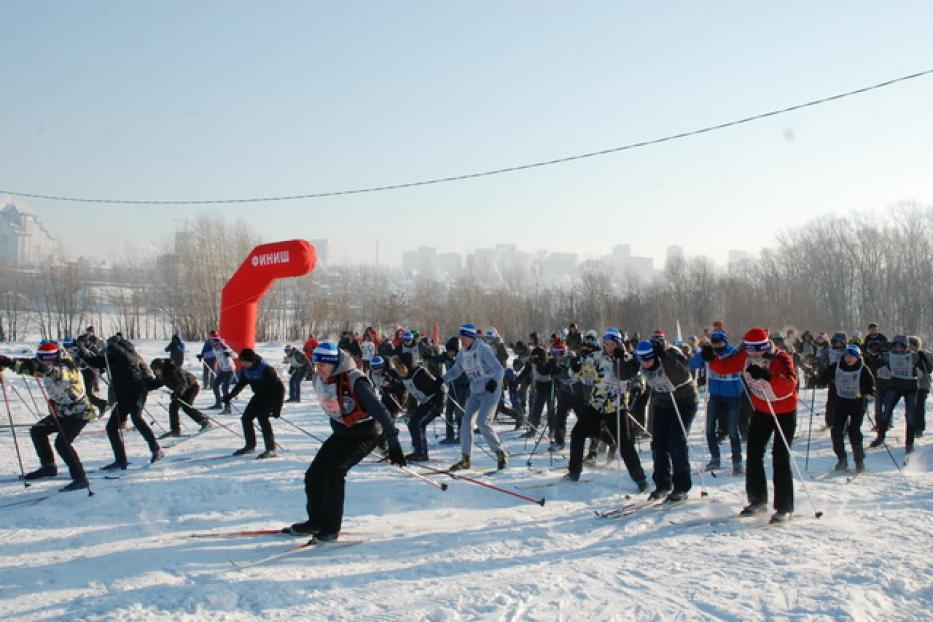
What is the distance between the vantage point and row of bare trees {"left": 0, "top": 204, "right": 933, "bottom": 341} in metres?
46.2

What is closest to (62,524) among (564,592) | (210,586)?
(210,586)

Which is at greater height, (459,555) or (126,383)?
(126,383)

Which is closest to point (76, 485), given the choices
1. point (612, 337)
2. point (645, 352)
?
point (612, 337)

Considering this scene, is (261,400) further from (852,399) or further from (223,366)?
(852,399)

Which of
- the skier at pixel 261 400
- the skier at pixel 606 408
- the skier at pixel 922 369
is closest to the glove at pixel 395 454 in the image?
the skier at pixel 606 408

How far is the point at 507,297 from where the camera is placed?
5938cm

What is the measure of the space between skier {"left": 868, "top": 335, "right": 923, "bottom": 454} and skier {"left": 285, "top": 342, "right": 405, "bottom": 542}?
8796mm

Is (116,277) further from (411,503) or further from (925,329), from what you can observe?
(925,329)

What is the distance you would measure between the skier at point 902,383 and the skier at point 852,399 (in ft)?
6.34

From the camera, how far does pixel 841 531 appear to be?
6168 mm

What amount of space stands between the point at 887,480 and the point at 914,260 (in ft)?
160

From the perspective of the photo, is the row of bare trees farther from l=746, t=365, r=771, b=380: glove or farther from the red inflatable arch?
l=746, t=365, r=771, b=380: glove

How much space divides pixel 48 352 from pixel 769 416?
7.95m

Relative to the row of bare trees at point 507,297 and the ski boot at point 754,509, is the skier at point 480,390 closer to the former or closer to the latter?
the ski boot at point 754,509
